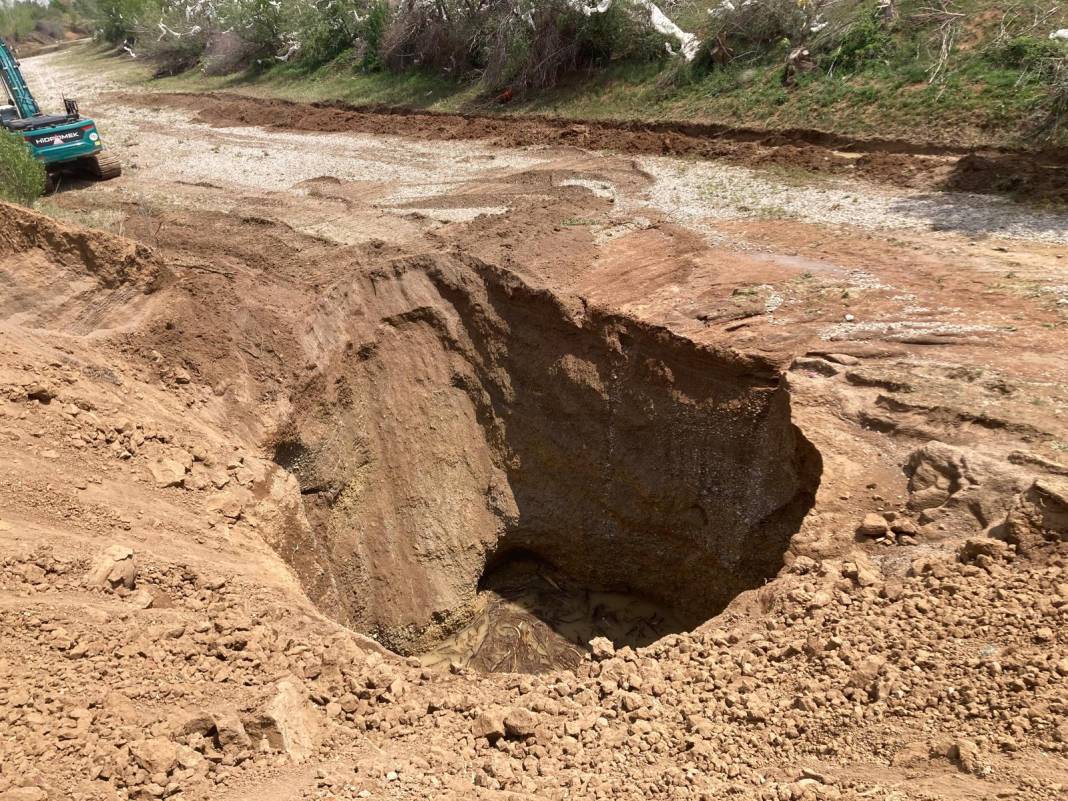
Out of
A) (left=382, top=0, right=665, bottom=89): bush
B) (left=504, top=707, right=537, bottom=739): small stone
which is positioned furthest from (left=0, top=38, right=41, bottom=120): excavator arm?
(left=504, top=707, right=537, bottom=739): small stone

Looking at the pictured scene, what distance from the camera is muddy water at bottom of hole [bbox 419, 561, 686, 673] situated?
9.27m

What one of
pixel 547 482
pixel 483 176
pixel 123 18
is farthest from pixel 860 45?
pixel 123 18

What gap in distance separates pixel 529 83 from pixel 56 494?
16.3m

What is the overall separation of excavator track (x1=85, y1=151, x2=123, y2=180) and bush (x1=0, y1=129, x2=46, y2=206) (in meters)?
4.07

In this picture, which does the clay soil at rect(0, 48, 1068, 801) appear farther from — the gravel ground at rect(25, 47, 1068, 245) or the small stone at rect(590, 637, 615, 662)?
the gravel ground at rect(25, 47, 1068, 245)

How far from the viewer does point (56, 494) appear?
5891 mm

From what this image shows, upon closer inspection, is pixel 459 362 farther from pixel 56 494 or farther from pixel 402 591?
pixel 56 494

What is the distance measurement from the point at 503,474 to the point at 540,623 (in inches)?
79.4

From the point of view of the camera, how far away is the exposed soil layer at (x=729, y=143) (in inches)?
424

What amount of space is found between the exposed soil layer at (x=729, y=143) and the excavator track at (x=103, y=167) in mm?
5396

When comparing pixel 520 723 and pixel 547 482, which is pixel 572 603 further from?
pixel 520 723

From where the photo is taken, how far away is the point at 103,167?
14.7 metres

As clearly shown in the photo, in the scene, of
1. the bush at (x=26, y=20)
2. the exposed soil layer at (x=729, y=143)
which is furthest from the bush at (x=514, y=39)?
the bush at (x=26, y=20)

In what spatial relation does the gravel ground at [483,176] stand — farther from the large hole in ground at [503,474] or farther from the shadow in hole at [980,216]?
the large hole in ground at [503,474]
